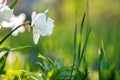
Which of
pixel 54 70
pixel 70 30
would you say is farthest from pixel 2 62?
pixel 70 30

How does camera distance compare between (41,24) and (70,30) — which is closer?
(41,24)

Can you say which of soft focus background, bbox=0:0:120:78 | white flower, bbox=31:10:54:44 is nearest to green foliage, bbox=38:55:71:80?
white flower, bbox=31:10:54:44

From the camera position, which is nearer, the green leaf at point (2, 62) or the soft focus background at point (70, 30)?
the green leaf at point (2, 62)

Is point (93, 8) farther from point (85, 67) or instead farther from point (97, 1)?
point (85, 67)

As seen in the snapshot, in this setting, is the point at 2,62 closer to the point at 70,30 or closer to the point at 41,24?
the point at 41,24

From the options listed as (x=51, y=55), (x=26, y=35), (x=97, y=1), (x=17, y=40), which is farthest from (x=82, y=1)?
(x=51, y=55)

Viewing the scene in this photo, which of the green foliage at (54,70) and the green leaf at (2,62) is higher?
the green leaf at (2,62)

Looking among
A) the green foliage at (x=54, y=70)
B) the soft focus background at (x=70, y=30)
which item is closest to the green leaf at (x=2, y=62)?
the green foliage at (x=54, y=70)

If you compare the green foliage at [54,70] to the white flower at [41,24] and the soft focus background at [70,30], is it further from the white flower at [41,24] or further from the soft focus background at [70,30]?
the soft focus background at [70,30]

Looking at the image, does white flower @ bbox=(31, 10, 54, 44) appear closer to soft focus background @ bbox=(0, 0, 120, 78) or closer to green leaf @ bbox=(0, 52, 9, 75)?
green leaf @ bbox=(0, 52, 9, 75)
